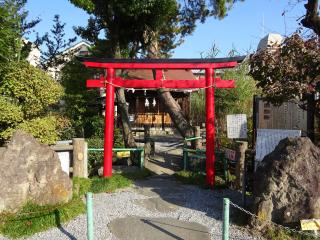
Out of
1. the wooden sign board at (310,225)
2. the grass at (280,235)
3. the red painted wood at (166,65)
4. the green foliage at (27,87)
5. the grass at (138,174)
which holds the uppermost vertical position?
the red painted wood at (166,65)

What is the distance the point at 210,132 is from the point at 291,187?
12.7 feet

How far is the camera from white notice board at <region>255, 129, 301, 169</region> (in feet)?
29.0

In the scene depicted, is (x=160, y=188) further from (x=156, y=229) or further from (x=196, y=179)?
(x=156, y=229)

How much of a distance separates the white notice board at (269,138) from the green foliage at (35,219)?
419 centimetres

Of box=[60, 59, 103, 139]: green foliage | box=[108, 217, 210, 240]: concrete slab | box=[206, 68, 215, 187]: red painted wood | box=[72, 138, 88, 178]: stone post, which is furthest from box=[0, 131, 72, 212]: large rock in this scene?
box=[60, 59, 103, 139]: green foliage

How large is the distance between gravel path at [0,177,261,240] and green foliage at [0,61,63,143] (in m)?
2.25

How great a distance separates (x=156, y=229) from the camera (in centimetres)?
686

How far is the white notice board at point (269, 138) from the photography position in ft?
29.0

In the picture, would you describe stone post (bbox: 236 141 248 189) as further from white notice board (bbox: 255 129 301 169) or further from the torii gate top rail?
the torii gate top rail

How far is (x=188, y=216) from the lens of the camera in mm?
7559

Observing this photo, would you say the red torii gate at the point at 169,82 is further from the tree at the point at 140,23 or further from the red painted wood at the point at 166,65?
the tree at the point at 140,23

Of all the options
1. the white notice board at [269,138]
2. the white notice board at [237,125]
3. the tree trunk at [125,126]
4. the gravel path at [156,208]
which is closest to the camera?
the gravel path at [156,208]

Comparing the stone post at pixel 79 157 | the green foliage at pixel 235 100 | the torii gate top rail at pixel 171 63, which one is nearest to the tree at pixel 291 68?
the torii gate top rail at pixel 171 63

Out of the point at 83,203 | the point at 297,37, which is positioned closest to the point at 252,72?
the point at 297,37
